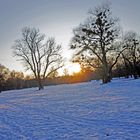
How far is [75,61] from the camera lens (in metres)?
54.4

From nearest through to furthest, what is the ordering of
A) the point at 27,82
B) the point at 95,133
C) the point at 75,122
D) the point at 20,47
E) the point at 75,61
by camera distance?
the point at 95,133, the point at 75,122, the point at 75,61, the point at 20,47, the point at 27,82

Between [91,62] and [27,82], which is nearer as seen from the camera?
[91,62]

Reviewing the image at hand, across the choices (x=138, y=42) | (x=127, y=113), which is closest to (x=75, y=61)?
(x=138, y=42)

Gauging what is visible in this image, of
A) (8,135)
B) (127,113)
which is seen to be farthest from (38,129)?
(127,113)

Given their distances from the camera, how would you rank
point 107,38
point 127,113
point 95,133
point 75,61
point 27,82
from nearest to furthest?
point 95,133, point 127,113, point 107,38, point 75,61, point 27,82

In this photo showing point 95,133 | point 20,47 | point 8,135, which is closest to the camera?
point 95,133

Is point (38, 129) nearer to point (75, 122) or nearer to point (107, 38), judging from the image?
point (75, 122)

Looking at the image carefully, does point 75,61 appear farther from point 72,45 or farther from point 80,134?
point 80,134

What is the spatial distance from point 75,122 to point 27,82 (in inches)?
5131

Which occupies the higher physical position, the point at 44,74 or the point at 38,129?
the point at 44,74

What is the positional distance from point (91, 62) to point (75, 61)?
2.76m

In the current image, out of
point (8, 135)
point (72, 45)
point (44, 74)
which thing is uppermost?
point (72, 45)

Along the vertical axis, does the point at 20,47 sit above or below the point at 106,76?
above

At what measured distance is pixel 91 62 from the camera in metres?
54.7
